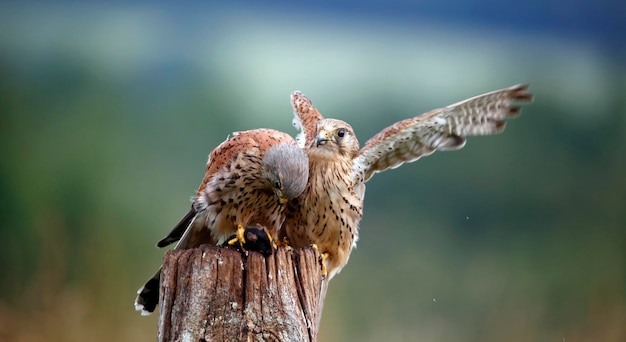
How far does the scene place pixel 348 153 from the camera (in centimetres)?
267

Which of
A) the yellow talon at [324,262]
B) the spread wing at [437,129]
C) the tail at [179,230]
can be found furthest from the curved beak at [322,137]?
the tail at [179,230]

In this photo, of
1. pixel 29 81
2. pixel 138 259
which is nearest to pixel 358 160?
pixel 138 259

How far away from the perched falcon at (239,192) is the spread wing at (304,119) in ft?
0.89

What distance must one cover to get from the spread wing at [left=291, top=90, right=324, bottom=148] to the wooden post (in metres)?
0.99

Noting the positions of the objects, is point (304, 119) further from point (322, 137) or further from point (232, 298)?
point (232, 298)

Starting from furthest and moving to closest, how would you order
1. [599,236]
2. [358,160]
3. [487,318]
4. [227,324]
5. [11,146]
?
1. [599,236]
2. [487,318]
3. [11,146]
4. [358,160]
5. [227,324]

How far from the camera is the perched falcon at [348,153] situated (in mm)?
2555

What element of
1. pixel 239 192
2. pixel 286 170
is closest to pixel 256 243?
pixel 286 170

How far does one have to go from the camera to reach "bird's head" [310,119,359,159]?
2568 mm

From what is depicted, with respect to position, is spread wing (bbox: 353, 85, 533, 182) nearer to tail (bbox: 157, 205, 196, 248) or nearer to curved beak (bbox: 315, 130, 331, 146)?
curved beak (bbox: 315, 130, 331, 146)

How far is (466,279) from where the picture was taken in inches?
148

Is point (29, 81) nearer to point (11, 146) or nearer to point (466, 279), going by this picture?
point (11, 146)

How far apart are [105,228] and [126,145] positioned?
16.8 inches

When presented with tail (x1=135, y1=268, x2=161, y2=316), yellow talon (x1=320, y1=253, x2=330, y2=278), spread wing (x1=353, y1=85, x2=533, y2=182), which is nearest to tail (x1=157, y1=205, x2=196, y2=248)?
tail (x1=135, y1=268, x2=161, y2=316)
